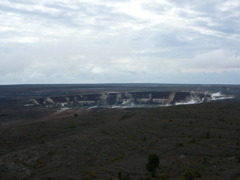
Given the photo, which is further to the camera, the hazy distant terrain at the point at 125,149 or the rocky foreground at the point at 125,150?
the hazy distant terrain at the point at 125,149

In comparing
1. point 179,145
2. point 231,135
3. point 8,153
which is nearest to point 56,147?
point 8,153

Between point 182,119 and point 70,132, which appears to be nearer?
point 70,132

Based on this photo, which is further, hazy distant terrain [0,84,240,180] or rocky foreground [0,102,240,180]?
hazy distant terrain [0,84,240,180]

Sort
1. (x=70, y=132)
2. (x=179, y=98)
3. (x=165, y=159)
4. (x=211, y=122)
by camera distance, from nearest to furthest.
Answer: (x=165, y=159) < (x=70, y=132) < (x=211, y=122) < (x=179, y=98)

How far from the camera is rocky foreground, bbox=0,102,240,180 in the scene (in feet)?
71.2

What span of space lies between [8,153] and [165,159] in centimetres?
1444

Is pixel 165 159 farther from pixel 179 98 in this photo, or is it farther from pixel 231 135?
pixel 179 98

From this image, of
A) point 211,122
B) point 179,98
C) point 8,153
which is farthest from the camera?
point 179,98

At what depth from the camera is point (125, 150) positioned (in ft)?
94.7

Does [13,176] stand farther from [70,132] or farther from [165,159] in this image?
[70,132]

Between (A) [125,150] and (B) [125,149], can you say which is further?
(B) [125,149]

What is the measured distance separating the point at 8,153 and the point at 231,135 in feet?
76.8

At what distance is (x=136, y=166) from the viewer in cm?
2353

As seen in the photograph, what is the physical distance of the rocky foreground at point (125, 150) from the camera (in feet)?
71.2
